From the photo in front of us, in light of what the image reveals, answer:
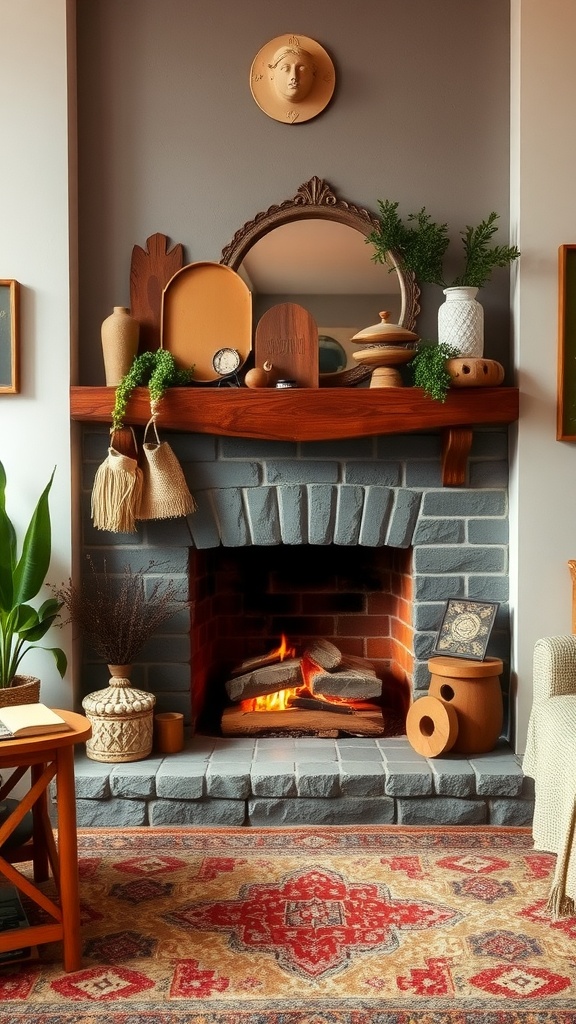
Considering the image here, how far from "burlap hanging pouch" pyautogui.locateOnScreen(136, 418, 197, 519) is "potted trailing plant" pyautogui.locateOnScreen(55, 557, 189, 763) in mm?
248

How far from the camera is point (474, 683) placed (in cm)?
291

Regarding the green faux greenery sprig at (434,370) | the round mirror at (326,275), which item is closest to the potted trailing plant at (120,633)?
the round mirror at (326,275)

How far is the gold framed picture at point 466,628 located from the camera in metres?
2.98

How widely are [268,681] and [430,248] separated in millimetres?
1598

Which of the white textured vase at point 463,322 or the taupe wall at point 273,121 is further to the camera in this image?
the taupe wall at point 273,121

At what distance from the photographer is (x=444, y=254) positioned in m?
3.10

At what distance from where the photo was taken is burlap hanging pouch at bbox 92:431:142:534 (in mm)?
2896

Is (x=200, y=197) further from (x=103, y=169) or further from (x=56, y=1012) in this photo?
(x=56, y=1012)

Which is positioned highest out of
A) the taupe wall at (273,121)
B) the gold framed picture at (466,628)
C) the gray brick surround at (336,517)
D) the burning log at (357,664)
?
the taupe wall at (273,121)

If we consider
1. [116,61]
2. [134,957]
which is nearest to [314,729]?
[134,957]

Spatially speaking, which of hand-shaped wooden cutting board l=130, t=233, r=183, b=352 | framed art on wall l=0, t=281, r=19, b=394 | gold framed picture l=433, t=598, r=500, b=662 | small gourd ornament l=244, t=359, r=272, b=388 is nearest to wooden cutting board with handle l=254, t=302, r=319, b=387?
small gourd ornament l=244, t=359, r=272, b=388

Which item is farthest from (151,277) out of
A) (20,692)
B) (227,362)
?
(20,692)

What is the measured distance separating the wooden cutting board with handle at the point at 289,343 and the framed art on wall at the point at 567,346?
0.79m

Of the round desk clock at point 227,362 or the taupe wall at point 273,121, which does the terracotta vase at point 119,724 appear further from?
the taupe wall at point 273,121
